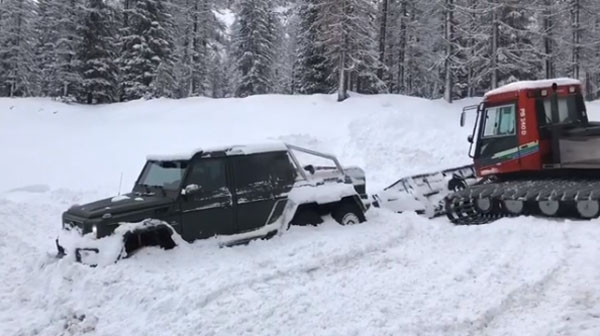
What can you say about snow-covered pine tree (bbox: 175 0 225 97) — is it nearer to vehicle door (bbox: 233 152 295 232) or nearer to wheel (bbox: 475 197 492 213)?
wheel (bbox: 475 197 492 213)

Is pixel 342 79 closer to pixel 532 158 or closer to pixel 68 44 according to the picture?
pixel 532 158

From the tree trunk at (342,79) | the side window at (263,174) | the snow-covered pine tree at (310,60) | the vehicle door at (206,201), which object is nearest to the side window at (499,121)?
the side window at (263,174)

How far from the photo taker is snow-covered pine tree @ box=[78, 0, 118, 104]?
3020 cm

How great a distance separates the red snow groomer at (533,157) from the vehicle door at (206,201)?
552cm

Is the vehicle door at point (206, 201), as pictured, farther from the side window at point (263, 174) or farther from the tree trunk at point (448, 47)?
the tree trunk at point (448, 47)

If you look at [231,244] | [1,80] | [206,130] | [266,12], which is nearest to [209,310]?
[231,244]

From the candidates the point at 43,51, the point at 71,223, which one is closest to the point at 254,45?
the point at 43,51

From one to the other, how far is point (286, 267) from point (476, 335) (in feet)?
9.57

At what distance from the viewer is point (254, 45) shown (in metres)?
36.5

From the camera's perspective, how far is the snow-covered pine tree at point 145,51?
30594 mm

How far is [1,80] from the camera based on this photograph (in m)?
41.0

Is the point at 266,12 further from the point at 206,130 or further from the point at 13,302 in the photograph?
the point at 13,302

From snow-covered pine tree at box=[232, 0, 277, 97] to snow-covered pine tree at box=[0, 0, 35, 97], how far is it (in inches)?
690

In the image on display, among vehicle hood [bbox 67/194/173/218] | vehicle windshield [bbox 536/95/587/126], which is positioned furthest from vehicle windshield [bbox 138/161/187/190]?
vehicle windshield [bbox 536/95/587/126]
